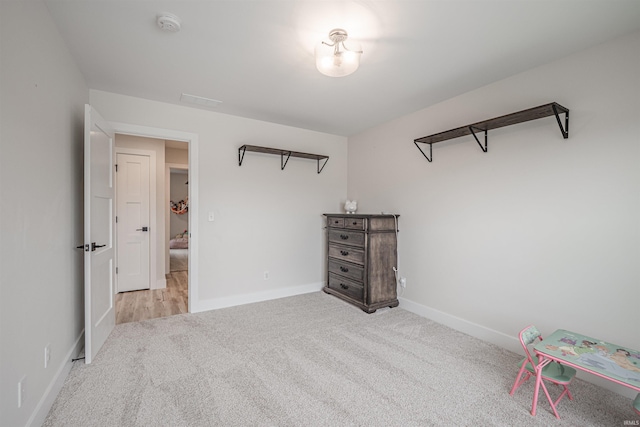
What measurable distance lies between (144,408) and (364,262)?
2437 mm

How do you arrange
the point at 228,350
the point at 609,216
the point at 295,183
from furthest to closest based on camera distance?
the point at 295,183, the point at 228,350, the point at 609,216

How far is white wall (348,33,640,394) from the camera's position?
200 centimetres

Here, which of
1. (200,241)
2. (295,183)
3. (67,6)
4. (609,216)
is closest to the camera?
(67,6)

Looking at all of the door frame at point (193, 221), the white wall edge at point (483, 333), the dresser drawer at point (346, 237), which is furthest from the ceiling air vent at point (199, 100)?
the white wall edge at point (483, 333)

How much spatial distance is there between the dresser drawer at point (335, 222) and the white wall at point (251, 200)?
282mm

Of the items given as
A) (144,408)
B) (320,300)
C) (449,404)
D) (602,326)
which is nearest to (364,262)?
(320,300)

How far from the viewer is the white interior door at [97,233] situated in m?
2.23

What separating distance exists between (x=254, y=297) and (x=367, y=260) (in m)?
1.56

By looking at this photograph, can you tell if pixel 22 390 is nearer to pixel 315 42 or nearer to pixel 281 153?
pixel 315 42

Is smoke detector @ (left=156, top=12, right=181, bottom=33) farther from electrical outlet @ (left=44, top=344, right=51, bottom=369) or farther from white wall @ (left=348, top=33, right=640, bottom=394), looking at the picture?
white wall @ (left=348, top=33, right=640, bottom=394)

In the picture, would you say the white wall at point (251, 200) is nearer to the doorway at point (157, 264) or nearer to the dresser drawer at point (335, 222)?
the dresser drawer at point (335, 222)

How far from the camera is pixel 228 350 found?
253 centimetres

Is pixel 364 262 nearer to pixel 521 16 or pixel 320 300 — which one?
pixel 320 300

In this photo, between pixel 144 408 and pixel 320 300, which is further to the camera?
pixel 320 300
